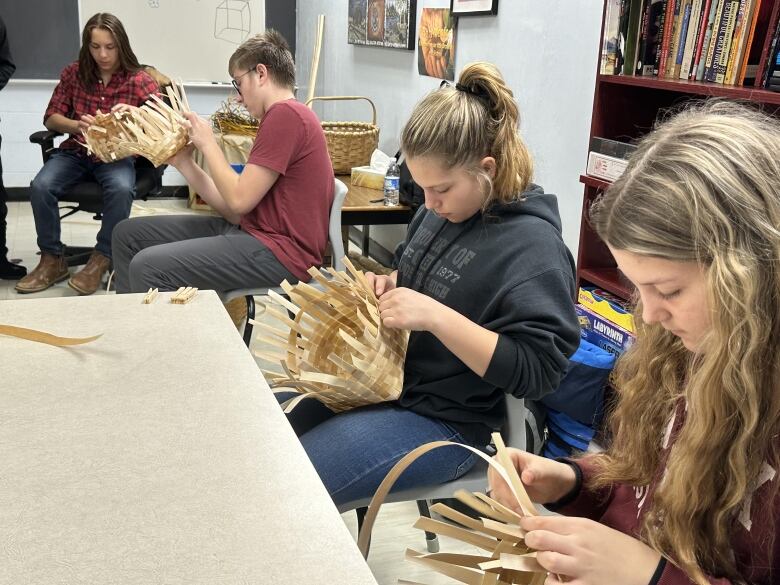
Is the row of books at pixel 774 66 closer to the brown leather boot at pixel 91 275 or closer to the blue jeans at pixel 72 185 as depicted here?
the blue jeans at pixel 72 185

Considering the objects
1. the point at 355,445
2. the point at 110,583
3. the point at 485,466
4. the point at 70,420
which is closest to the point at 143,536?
the point at 110,583

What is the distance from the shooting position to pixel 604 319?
7.74ft

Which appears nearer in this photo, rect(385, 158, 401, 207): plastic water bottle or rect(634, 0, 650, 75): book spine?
rect(634, 0, 650, 75): book spine

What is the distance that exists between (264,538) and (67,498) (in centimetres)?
24

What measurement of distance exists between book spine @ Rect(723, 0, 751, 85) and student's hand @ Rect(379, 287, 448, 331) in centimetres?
99

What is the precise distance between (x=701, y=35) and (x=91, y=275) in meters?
3.16

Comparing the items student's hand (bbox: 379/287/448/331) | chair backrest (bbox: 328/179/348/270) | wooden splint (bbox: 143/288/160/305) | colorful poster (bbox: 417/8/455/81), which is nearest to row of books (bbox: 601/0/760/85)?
chair backrest (bbox: 328/179/348/270)

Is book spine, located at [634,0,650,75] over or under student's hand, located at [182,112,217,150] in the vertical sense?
over

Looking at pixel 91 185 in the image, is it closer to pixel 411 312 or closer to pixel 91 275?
pixel 91 275

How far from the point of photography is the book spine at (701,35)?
187 cm

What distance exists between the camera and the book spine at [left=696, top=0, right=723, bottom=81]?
184cm

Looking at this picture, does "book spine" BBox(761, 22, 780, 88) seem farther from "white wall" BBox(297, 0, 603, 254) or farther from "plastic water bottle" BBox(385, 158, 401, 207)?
"plastic water bottle" BBox(385, 158, 401, 207)

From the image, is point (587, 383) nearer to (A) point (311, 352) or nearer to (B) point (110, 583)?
(A) point (311, 352)

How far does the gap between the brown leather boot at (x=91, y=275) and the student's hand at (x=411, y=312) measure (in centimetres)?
296
